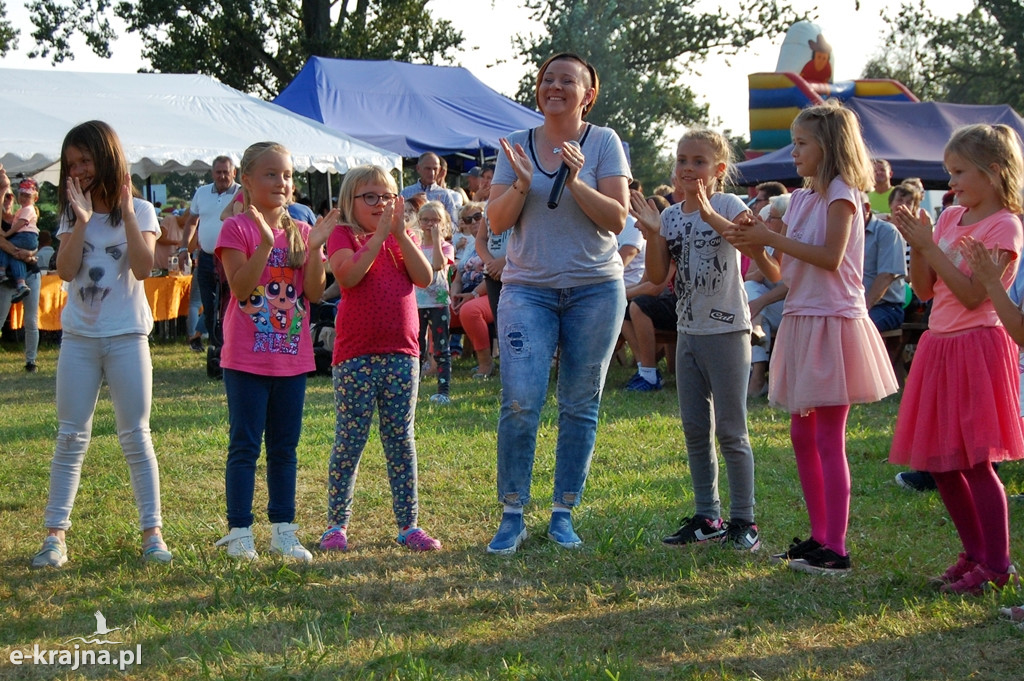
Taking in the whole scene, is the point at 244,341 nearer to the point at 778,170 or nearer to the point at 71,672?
the point at 71,672

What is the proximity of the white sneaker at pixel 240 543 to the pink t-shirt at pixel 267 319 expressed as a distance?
68 cm

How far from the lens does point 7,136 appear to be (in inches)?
491

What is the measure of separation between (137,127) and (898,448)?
11836 millimetres

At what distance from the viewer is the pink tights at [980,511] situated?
398 centimetres

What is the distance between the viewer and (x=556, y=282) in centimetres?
459

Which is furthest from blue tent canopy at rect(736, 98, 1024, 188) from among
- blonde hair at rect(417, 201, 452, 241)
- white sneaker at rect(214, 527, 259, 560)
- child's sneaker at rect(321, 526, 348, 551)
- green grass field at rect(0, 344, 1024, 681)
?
white sneaker at rect(214, 527, 259, 560)

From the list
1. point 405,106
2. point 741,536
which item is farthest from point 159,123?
point 741,536

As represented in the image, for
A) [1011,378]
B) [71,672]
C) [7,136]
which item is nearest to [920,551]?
[1011,378]

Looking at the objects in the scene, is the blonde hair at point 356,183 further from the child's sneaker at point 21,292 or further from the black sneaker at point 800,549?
the child's sneaker at point 21,292

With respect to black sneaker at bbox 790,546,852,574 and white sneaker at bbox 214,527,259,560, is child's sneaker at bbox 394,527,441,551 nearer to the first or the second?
white sneaker at bbox 214,527,259,560

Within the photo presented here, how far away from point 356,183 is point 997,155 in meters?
2.54

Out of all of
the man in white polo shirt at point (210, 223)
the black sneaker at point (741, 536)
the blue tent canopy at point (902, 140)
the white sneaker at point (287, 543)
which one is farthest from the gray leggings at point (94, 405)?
the blue tent canopy at point (902, 140)

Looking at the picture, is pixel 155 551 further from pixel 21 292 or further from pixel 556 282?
pixel 21 292

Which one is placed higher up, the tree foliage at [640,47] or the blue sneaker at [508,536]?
the tree foliage at [640,47]
